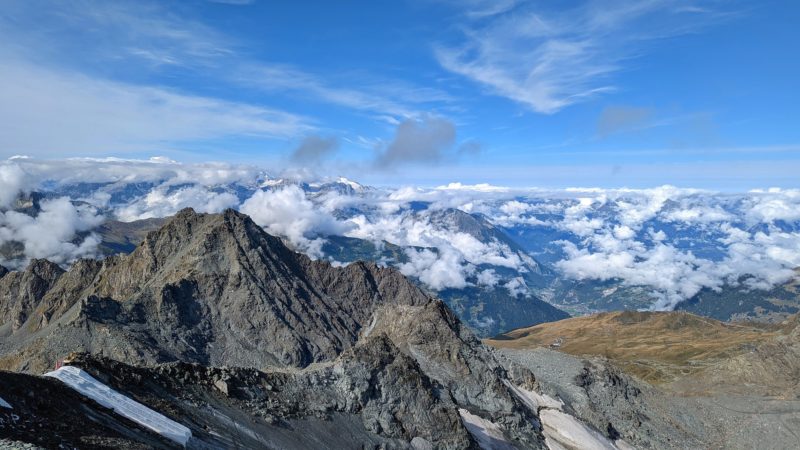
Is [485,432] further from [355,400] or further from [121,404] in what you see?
[121,404]

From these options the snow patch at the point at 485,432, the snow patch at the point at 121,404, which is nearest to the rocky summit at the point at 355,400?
the snow patch at the point at 121,404

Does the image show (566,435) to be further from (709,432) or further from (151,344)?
(151,344)

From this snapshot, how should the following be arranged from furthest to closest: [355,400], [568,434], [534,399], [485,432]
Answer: [534,399] → [568,434] → [485,432] → [355,400]

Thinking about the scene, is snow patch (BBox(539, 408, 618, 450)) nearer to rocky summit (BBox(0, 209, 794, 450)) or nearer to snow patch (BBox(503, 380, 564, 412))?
rocky summit (BBox(0, 209, 794, 450))

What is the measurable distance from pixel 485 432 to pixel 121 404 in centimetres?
5072

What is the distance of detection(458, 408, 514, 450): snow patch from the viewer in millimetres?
74875

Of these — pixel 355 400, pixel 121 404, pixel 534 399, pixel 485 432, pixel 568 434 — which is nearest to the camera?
pixel 121 404

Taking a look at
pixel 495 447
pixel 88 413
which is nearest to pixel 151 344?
pixel 495 447

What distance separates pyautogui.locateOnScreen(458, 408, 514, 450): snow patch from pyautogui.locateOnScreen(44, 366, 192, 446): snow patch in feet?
137

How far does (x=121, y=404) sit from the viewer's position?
4025 centimetres

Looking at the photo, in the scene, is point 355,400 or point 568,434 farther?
point 568,434

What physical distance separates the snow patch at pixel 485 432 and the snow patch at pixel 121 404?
4189 cm

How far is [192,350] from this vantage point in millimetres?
177000

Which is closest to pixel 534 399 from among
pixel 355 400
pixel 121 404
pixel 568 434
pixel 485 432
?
pixel 568 434
